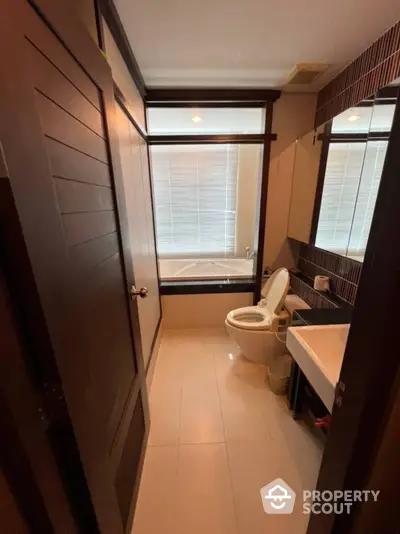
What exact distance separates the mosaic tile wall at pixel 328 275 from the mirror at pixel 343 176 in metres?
0.11

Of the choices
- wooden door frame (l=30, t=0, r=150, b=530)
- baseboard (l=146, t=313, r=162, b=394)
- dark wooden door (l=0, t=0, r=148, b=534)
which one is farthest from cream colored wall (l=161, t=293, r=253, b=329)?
dark wooden door (l=0, t=0, r=148, b=534)

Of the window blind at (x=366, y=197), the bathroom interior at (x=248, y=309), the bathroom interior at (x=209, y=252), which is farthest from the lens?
the window blind at (x=366, y=197)

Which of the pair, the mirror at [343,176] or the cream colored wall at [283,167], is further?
the cream colored wall at [283,167]

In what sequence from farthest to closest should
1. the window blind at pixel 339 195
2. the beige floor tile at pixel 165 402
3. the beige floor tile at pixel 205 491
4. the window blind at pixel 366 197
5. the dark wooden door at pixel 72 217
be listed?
the window blind at pixel 339 195, the beige floor tile at pixel 165 402, the window blind at pixel 366 197, the beige floor tile at pixel 205 491, the dark wooden door at pixel 72 217

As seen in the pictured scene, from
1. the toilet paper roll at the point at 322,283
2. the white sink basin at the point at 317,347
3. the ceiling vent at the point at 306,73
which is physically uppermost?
the ceiling vent at the point at 306,73

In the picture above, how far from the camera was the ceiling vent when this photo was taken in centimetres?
174

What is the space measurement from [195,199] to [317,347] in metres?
2.25

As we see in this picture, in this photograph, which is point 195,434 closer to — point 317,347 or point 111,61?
point 317,347

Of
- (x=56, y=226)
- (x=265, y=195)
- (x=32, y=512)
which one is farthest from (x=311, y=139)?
(x=32, y=512)

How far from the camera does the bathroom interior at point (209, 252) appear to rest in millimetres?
575

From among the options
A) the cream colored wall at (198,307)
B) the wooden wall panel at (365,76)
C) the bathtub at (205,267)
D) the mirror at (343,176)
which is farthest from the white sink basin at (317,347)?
the bathtub at (205,267)

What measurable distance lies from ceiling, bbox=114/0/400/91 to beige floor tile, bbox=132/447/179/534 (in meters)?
2.46

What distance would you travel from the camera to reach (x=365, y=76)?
1592 mm

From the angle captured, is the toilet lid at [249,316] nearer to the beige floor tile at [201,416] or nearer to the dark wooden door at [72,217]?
the beige floor tile at [201,416]
